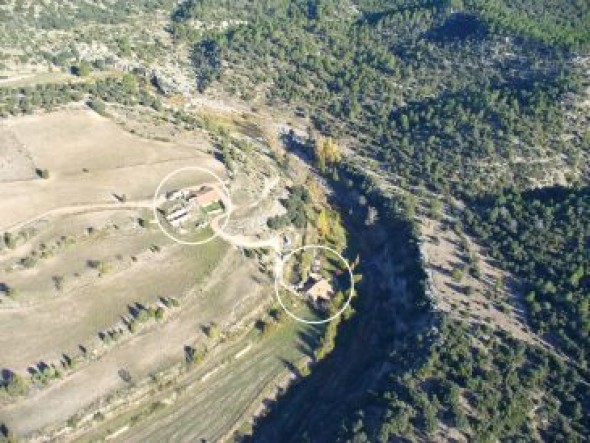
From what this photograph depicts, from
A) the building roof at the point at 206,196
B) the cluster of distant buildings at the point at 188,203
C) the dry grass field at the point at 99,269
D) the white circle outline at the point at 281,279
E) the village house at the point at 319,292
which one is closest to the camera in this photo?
the dry grass field at the point at 99,269

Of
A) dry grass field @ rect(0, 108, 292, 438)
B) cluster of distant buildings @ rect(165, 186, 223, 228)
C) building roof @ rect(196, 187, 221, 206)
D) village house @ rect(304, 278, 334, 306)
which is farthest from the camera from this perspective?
building roof @ rect(196, 187, 221, 206)

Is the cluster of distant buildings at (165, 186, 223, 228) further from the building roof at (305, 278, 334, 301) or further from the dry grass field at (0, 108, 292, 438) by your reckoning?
the building roof at (305, 278, 334, 301)

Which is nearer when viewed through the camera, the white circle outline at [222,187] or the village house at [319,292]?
the village house at [319,292]

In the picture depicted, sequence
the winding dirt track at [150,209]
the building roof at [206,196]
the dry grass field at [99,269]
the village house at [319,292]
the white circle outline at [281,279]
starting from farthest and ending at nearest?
the building roof at [206,196] < the winding dirt track at [150,209] < the village house at [319,292] < the white circle outline at [281,279] < the dry grass field at [99,269]

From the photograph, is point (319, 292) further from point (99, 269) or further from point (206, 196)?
point (99, 269)

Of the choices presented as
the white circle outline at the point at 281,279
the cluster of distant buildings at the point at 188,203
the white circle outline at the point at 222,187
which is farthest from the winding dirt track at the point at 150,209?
the white circle outline at the point at 281,279

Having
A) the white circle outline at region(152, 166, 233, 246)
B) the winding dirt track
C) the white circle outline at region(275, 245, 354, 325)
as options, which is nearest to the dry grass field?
the winding dirt track

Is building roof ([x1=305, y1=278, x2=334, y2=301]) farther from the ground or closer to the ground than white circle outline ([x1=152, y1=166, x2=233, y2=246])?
closer to the ground

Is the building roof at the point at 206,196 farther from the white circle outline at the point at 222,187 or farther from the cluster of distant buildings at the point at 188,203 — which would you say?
the white circle outline at the point at 222,187

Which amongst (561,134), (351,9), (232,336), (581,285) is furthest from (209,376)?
(351,9)
